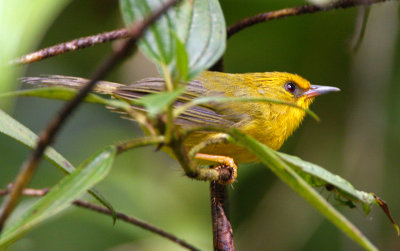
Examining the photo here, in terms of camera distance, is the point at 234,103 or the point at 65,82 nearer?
the point at 65,82

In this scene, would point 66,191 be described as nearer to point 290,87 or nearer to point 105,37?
point 105,37

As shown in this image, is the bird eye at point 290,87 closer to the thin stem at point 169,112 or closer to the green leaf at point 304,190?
the green leaf at point 304,190

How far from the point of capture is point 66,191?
1336 mm

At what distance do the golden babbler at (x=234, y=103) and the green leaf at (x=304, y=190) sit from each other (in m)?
1.59

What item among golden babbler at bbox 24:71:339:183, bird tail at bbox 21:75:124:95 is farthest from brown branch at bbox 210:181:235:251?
bird tail at bbox 21:75:124:95

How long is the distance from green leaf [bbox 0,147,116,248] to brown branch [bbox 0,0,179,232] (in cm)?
17

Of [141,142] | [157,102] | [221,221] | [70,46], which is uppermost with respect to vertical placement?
[157,102]

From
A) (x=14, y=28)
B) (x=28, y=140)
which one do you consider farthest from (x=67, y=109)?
(x=28, y=140)

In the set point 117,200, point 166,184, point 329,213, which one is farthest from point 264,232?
point 329,213

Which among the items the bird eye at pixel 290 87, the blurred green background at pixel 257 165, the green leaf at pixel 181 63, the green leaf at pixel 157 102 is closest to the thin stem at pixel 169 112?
the green leaf at pixel 181 63

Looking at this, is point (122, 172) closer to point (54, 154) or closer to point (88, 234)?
point (88, 234)

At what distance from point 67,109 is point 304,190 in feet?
2.23

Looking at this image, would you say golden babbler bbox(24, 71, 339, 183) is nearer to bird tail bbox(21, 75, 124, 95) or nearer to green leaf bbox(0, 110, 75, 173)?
bird tail bbox(21, 75, 124, 95)

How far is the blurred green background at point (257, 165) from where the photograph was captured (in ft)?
13.6
